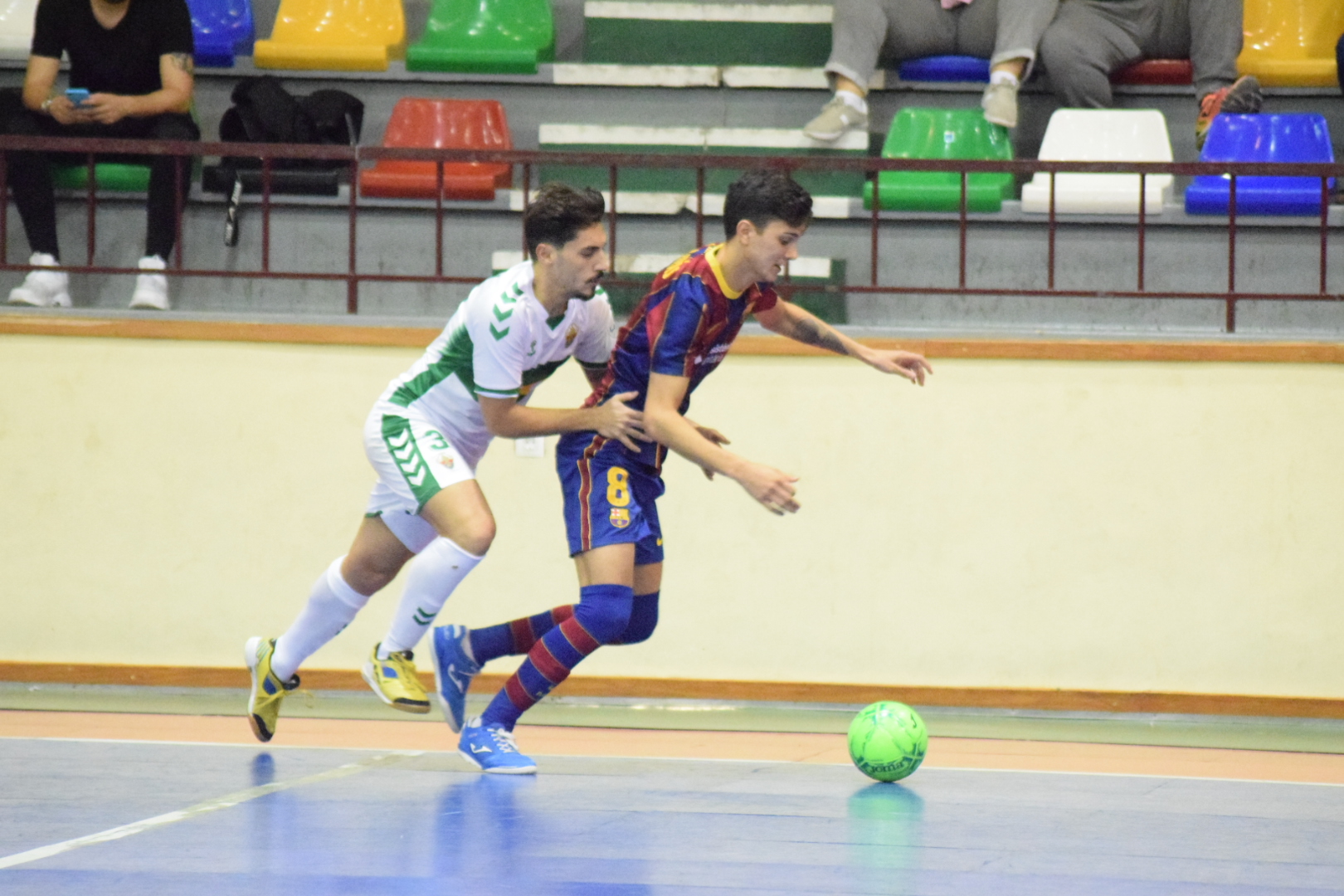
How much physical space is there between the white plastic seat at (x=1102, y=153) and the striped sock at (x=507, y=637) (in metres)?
4.14

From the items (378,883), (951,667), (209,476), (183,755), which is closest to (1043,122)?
(951,667)

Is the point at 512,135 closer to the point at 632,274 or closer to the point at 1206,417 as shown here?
the point at 632,274

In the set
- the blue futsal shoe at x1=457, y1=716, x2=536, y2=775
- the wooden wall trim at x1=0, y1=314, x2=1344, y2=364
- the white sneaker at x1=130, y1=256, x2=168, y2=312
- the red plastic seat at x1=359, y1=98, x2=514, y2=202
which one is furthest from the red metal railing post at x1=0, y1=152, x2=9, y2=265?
the blue futsal shoe at x1=457, y1=716, x2=536, y2=775

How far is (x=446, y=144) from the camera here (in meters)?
8.60

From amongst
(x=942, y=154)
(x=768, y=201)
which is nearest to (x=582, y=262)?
(x=768, y=201)

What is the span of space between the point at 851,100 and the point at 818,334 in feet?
12.4

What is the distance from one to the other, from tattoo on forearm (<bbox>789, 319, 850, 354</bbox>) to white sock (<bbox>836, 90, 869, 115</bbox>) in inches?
147

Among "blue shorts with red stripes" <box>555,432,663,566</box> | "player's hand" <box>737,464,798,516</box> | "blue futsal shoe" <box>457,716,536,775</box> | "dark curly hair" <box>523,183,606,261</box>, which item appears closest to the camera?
"player's hand" <box>737,464,798,516</box>

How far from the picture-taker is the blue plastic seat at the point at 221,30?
9211 millimetres

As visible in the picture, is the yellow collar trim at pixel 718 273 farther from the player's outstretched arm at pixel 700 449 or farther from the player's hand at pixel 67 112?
the player's hand at pixel 67 112

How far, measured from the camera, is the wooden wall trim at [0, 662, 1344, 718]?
6.47 metres

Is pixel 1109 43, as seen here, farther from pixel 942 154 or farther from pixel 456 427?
pixel 456 427

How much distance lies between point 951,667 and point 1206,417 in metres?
1.48

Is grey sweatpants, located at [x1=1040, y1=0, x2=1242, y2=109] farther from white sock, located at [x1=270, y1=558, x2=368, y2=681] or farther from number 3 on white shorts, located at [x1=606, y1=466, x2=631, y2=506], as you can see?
white sock, located at [x1=270, y1=558, x2=368, y2=681]
